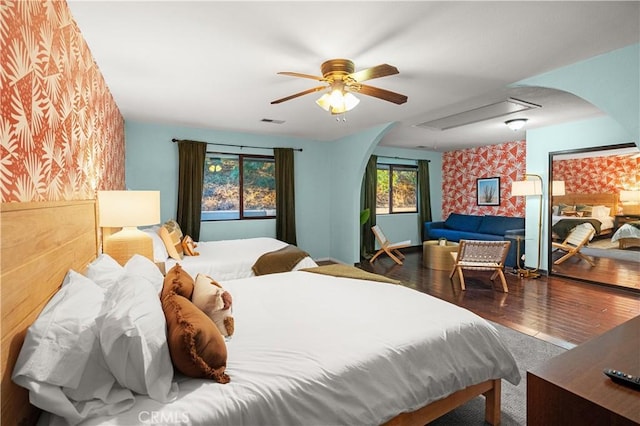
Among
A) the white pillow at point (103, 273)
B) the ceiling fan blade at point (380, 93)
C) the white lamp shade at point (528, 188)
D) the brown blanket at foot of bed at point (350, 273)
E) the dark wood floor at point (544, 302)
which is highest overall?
the ceiling fan blade at point (380, 93)

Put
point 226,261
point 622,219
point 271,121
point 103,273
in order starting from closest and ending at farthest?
1. point 103,273
2. point 226,261
3. point 622,219
4. point 271,121

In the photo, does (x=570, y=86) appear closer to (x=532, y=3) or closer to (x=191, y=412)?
(x=532, y=3)

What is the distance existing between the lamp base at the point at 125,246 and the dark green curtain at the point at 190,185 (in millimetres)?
2317

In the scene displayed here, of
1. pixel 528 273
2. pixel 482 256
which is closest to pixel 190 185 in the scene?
pixel 482 256

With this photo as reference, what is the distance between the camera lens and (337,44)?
2.30 meters

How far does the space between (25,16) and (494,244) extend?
491 centimetres

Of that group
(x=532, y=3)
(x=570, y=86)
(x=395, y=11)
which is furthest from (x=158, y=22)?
(x=570, y=86)

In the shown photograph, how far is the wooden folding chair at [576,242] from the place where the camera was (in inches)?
178

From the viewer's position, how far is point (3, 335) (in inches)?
35.5

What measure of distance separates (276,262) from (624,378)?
2819 millimetres

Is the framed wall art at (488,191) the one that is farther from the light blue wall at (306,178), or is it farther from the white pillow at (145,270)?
the white pillow at (145,270)

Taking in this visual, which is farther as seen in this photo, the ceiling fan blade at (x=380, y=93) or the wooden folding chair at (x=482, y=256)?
the wooden folding chair at (x=482, y=256)

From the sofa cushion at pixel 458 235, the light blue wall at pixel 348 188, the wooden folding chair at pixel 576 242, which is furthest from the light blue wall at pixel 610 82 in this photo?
the sofa cushion at pixel 458 235

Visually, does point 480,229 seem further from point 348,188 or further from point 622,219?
point 348,188
